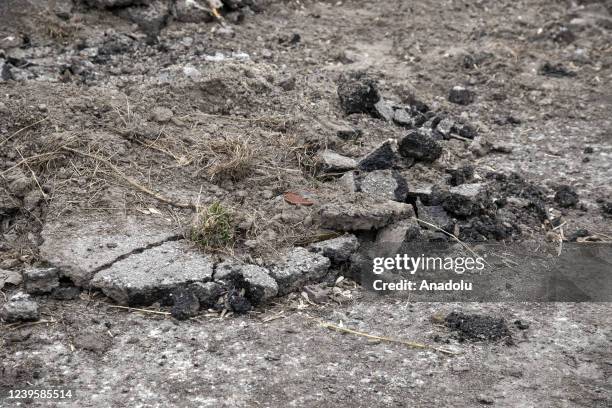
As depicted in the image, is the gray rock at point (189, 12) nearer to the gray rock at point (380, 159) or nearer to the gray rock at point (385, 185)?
the gray rock at point (380, 159)

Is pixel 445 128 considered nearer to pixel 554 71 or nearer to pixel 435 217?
pixel 435 217

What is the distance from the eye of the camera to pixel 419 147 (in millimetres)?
5070

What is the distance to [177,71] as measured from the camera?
545 centimetres

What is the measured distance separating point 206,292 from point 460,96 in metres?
3.42

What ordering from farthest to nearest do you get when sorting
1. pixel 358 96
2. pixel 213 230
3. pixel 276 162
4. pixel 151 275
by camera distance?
1. pixel 358 96
2. pixel 276 162
3. pixel 213 230
4. pixel 151 275

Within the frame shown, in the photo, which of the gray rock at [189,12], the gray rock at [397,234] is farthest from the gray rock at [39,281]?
the gray rock at [189,12]

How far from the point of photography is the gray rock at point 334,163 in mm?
4777

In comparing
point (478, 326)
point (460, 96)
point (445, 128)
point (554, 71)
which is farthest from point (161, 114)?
point (554, 71)

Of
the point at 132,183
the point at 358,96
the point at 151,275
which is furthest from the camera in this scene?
the point at 358,96

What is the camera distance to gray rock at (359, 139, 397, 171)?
4.86 metres

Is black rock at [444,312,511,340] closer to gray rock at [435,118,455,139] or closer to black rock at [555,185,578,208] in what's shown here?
black rock at [555,185,578,208]

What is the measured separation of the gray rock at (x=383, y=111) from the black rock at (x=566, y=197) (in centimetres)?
133

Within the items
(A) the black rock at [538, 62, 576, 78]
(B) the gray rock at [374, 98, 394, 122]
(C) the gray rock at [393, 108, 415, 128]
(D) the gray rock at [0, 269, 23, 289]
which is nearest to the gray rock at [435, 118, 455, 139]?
(C) the gray rock at [393, 108, 415, 128]

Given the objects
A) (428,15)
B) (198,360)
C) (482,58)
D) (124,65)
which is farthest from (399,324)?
(428,15)
